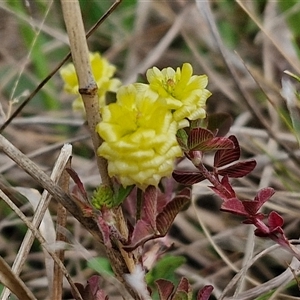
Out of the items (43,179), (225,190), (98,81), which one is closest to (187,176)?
(225,190)

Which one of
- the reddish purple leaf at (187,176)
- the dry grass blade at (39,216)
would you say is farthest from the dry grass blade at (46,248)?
the reddish purple leaf at (187,176)

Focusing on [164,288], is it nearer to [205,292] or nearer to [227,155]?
[205,292]

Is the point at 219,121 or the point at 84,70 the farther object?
the point at 219,121

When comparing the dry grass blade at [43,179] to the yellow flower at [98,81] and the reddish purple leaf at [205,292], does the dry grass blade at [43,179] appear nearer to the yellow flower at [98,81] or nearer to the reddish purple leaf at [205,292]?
the reddish purple leaf at [205,292]

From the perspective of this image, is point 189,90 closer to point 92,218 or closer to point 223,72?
point 92,218

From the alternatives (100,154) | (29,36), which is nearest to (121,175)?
(100,154)

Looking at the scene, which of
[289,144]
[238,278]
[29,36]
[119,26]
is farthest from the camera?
[119,26]
